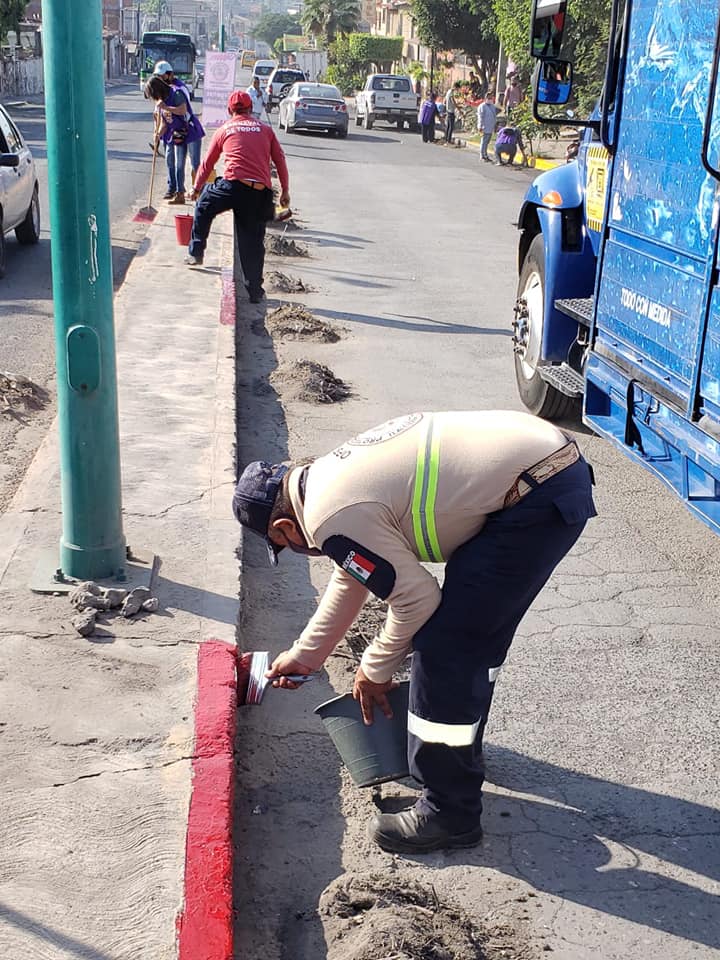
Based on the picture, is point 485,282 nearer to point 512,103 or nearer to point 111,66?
point 512,103

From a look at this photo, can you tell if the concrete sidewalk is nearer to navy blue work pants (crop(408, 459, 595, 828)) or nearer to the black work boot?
the black work boot

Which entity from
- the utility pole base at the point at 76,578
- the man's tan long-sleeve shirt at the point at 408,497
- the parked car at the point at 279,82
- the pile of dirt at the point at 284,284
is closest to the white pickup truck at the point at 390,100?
the parked car at the point at 279,82

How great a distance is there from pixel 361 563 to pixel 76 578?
6.70 feet

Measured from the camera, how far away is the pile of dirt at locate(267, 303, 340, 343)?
33.0ft

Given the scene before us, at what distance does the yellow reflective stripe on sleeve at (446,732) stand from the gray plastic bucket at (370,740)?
0.71 feet

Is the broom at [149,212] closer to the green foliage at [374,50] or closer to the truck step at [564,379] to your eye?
the truck step at [564,379]

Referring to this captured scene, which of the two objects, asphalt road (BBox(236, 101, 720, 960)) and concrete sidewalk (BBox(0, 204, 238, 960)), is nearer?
concrete sidewalk (BBox(0, 204, 238, 960))

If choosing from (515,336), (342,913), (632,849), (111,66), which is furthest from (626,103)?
(111,66)

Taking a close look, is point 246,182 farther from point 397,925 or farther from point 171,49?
point 171,49

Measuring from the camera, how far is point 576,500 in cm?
312

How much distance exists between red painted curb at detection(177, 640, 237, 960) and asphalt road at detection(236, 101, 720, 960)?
0.46ft

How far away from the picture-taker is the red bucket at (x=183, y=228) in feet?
42.4

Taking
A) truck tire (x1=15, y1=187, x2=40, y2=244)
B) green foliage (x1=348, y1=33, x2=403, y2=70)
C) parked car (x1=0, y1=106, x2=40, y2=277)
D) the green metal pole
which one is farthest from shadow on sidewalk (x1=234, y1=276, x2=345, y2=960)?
green foliage (x1=348, y1=33, x2=403, y2=70)

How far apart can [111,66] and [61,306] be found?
92.6 meters
